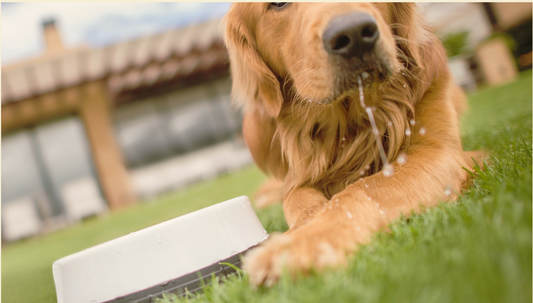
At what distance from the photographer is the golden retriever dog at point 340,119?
1192mm

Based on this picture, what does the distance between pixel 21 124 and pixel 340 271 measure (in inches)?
692

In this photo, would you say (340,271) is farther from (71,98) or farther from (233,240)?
(71,98)

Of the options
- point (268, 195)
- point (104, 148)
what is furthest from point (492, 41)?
point (104, 148)

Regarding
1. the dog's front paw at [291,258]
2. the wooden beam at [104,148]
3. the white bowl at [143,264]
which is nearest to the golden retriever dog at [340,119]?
the dog's front paw at [291,258]

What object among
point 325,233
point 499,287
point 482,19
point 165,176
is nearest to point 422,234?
point 325,233

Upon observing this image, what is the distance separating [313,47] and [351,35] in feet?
0.71

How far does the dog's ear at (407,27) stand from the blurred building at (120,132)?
1236 centimetres

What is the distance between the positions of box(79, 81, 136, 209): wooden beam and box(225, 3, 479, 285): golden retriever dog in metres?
14.5

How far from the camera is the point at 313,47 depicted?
163 cm

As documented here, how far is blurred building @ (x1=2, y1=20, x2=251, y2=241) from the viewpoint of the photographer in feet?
45.4

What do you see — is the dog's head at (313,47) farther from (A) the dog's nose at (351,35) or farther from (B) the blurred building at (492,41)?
(B) the blurred building at (492,41)

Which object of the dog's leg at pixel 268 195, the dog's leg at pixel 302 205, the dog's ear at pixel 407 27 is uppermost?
the dog's ear at pixel 407 27

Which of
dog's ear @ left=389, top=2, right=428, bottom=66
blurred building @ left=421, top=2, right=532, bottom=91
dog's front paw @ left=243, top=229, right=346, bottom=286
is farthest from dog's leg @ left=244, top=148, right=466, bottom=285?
blurred building @ left=421, top=2, right=532, bottom=91

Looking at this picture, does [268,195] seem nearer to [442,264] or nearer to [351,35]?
[351,35]
